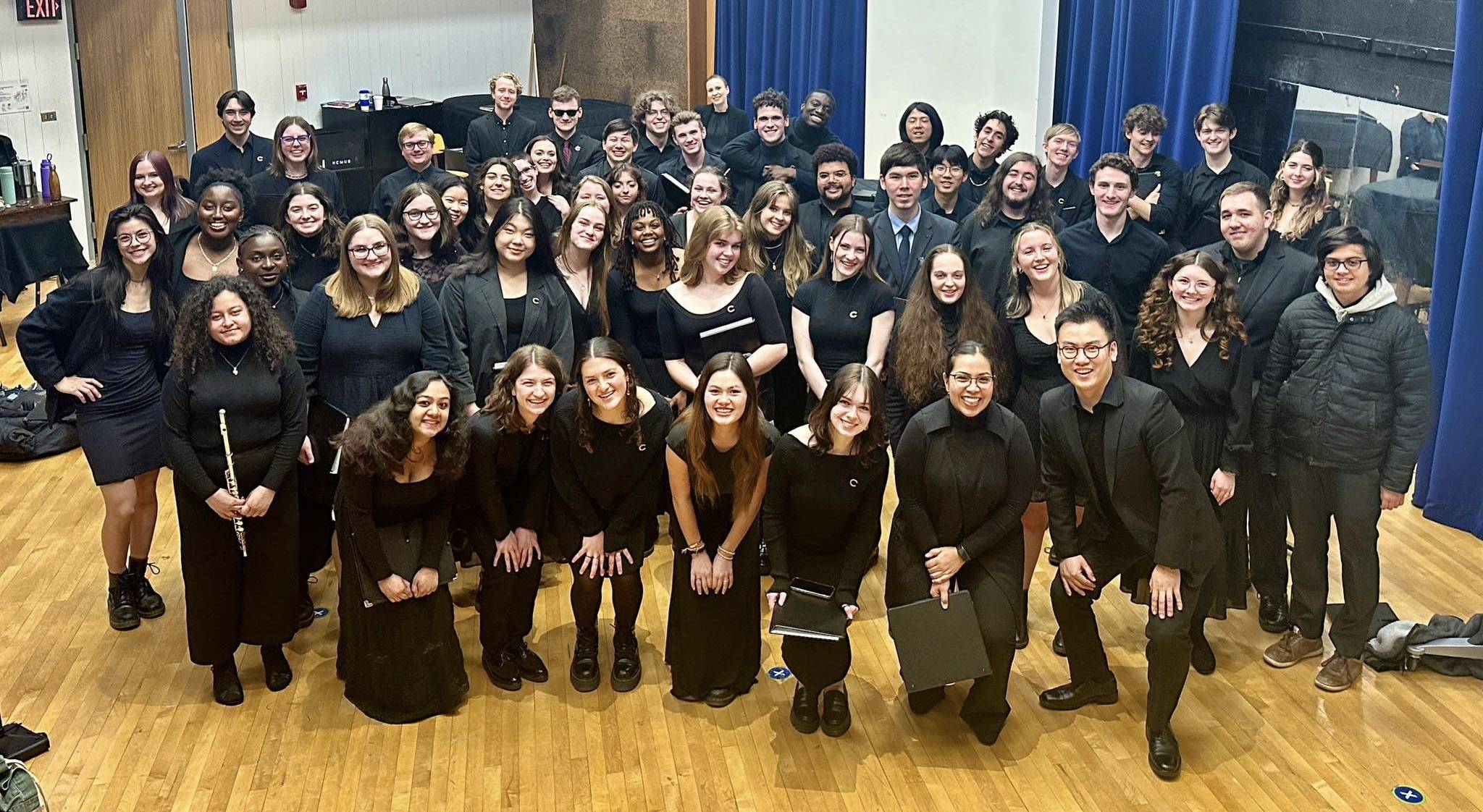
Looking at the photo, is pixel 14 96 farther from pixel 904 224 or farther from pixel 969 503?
pixel 969 503

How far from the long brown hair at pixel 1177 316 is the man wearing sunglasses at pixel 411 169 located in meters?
3.33

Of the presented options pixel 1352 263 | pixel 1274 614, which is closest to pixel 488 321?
pixel 1352 263

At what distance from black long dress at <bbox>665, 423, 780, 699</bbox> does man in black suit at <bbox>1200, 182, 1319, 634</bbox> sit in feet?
5.23

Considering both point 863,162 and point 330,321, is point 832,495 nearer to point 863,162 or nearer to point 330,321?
point 330,321

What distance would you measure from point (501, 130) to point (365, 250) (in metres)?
3.74

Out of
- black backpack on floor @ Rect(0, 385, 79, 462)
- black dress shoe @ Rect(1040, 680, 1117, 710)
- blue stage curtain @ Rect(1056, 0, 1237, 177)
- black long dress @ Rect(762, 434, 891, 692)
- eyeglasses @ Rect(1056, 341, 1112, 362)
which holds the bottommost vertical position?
black dress shoe @ Rect(1040, 680, 1117, 710)

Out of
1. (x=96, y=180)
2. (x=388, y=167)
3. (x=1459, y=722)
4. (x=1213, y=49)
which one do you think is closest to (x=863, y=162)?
(x=1213, y=49)

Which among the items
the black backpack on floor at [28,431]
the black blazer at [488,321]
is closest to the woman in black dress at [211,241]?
the black blazer at [488,321]

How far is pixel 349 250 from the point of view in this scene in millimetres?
4652

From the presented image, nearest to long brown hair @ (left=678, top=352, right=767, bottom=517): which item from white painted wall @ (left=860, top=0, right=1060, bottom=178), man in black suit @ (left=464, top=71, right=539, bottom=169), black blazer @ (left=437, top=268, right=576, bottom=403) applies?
black blazer @ (left=437, top=268, right=576, bottom=403)

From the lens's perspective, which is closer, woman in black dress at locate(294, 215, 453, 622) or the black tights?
the black tights

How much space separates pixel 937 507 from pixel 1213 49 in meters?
4.11

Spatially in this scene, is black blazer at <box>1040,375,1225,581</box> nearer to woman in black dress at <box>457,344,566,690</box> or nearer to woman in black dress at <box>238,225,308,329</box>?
woman in black dress at <box>457,344,566,690</box>

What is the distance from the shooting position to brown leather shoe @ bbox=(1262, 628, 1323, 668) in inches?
187
